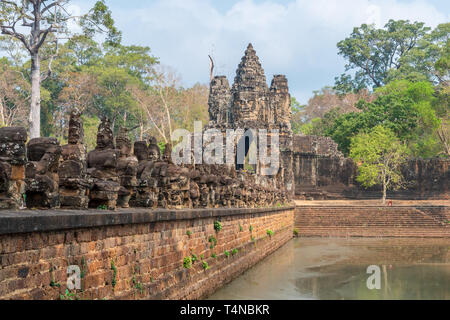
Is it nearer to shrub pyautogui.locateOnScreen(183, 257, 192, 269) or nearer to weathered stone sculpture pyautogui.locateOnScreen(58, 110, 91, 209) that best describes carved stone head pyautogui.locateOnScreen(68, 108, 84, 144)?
weathered stone sculpture pyautogui.locateOnScreen(58, 110, 91, 209)

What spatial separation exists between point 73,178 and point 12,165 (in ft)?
Result: 3.55

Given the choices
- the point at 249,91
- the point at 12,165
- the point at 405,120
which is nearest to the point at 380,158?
the point at 405,120

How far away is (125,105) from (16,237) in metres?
48.8

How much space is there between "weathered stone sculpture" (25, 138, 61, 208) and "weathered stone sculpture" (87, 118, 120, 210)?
2.92 feet

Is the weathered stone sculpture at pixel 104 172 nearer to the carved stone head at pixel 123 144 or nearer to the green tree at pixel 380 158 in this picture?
the carved stone head at pixel 123 144

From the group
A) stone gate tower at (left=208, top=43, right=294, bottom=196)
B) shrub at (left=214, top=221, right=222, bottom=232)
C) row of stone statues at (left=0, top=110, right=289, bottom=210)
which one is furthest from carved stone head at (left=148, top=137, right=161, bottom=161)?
stone gate tower at (left=208, top=43, right=294, bottom=196)

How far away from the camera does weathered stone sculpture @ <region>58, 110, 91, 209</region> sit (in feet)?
20.4

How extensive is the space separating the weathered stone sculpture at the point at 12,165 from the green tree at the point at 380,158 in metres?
37.1

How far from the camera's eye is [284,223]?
2736 centimetres

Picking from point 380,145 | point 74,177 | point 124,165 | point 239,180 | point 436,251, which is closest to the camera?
point 74,177

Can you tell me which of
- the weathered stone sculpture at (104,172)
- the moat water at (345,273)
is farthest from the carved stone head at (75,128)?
the moat water at (345,273)
